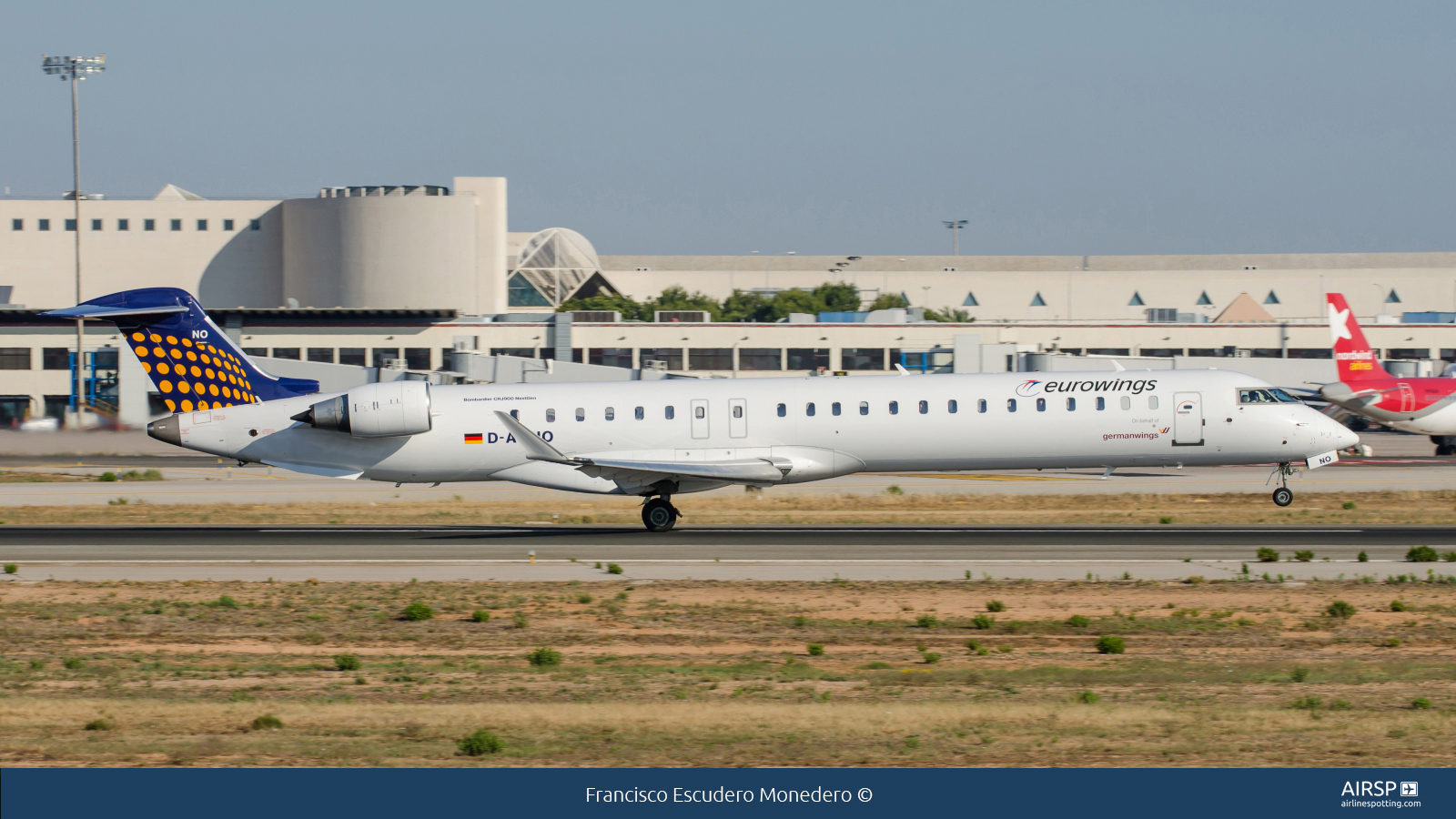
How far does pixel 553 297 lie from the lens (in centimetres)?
13700

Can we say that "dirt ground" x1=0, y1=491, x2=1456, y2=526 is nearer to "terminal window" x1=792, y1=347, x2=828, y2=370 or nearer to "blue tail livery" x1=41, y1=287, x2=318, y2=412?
"blue tail livery" x1=41, y1=287, x2=318, y2=412

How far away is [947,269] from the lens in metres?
139

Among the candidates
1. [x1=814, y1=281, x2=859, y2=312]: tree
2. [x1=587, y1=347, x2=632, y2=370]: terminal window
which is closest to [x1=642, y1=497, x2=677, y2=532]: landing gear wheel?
[x1=587, y1=347, x2=632, y2=370]: terminal window

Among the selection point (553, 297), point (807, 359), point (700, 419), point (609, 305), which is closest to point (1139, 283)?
point (609, 305)

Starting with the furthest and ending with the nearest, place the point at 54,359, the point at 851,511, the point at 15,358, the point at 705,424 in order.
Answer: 1. the point at 15,358
2. the point at 54,359
3. the point at 851,511
4. the point at 705,424

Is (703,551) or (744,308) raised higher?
(744,308)

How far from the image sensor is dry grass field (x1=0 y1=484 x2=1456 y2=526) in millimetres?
31031

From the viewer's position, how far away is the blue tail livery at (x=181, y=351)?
29.2m

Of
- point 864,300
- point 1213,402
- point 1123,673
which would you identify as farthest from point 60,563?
point 864,300

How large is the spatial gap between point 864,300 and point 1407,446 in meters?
79.2

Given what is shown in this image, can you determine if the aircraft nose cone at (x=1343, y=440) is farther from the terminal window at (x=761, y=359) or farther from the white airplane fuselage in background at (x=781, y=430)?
the terminal window at (x=761, y=359)

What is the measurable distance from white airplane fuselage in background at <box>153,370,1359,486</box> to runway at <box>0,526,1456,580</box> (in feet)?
4.94

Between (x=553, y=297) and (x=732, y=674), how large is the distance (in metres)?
125

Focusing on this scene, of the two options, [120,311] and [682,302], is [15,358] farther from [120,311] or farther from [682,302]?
[682,302]
